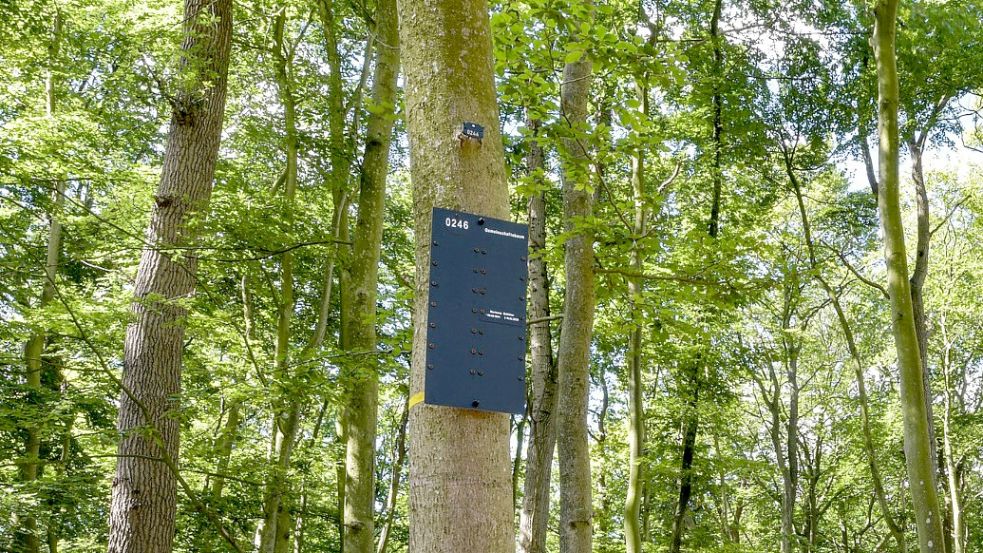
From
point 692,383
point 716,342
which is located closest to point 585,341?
point 692,383

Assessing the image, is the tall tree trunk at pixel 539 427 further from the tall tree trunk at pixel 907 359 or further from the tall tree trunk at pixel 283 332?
the tall tree trunk at pixel 907 359

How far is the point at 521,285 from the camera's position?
8.65 ft

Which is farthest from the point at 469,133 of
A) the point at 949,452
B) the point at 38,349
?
the point at 949,452

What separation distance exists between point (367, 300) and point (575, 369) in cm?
228

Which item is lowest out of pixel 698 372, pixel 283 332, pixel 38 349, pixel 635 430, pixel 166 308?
pixel 635 430

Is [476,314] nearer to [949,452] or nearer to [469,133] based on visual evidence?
[469,133]

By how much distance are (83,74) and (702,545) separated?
1323cm

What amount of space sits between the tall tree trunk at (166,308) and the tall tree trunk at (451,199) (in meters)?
3.54

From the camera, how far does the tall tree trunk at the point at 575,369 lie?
19.7ft

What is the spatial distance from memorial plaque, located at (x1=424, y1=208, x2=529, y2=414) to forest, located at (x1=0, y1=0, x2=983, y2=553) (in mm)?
19

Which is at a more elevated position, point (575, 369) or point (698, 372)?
point (698, 372)

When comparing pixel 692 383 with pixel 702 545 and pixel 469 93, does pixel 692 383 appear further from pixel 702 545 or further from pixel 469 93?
pixel 469 93

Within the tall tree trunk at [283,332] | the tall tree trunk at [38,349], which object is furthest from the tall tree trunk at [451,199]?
the tall tree trunk at [38,349]

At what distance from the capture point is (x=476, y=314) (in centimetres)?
254
